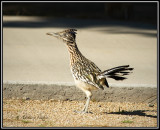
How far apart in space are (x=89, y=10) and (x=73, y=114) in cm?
1795

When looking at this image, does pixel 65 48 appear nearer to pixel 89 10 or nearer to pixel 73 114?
pixel 73 114

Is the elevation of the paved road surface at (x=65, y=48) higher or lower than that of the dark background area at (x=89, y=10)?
higher

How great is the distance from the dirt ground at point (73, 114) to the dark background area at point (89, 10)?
12.8 metres

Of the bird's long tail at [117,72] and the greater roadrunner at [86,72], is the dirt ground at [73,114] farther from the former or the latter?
the bird's long tail at [117,72]

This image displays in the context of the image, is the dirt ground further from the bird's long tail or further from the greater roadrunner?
the bird's long tail

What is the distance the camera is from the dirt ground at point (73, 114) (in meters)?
6.51

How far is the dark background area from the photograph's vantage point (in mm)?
21000

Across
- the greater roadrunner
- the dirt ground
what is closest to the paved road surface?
the dirt ground

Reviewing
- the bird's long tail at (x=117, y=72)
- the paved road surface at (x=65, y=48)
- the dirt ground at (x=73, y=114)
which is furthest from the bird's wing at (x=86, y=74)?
the paved road surface at (x=65, y=48)

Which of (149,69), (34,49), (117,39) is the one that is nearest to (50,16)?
(117,39)

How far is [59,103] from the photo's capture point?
786 cm

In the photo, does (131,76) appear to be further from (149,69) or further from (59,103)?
(59,103)

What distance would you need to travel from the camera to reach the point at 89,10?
24594 millimetres

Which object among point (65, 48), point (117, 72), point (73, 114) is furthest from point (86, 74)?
point (65, 48)
